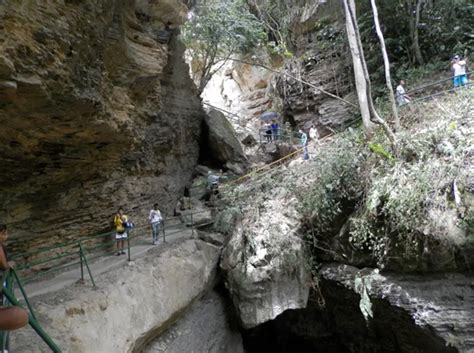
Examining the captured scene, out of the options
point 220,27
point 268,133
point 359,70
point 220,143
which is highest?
point 220,27

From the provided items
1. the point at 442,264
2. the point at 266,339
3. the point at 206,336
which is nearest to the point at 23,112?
the point at 206,336

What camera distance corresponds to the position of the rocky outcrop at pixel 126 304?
516 cm

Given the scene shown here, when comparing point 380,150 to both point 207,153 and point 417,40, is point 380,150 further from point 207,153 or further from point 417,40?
point 207,153

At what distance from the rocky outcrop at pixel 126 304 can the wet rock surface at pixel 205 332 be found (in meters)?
0.29

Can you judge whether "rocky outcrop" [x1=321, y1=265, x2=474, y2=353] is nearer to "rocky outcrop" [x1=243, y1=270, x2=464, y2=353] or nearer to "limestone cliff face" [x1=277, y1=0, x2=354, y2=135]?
"rocky outcrop" [x1=243, y1=270, x2=464, y2=353]

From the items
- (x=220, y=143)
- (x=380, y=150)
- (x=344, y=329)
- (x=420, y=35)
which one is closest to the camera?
(x=380, y=150)

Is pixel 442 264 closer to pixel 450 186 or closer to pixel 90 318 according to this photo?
pixel 450 186

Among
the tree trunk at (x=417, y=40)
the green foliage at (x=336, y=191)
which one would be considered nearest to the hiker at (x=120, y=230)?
the green foliage at (x=336, y=191)

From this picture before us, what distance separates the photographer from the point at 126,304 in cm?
636

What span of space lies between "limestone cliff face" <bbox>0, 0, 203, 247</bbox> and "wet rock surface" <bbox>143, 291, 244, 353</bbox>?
3.26m

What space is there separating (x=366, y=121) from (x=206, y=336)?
6.83 metres

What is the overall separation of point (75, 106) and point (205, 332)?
6.03m

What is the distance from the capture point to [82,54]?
5051 mm

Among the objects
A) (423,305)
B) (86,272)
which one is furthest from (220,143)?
(423,305)
